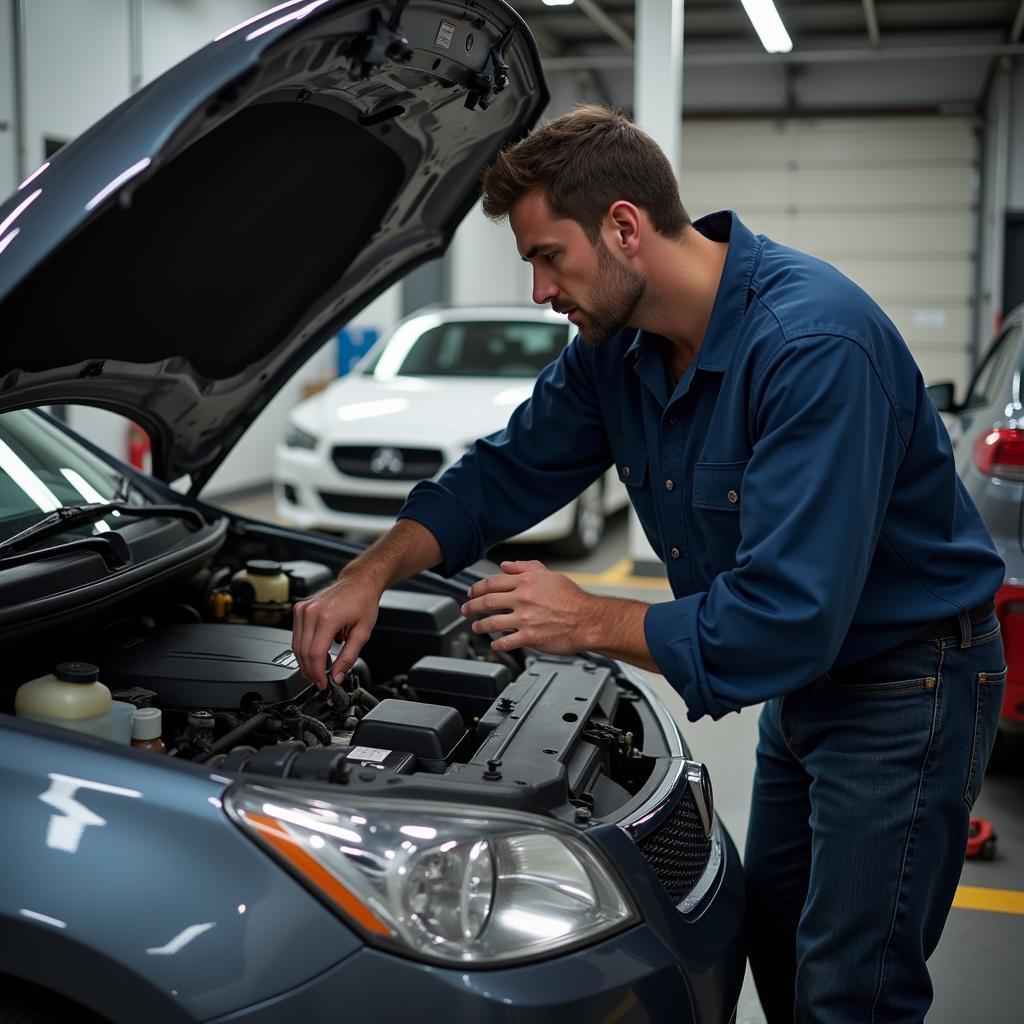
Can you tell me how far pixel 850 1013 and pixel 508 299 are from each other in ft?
41.0

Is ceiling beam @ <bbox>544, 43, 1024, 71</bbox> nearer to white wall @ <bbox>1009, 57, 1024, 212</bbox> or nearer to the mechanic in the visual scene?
white wall @ <bbox>1009, 57, 1024, 212</bbox>

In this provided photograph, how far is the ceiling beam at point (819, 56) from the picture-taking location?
11383 millimetres

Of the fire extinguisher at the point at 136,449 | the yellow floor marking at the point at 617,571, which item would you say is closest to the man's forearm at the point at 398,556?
the yellow floor marking at the point at 617,571

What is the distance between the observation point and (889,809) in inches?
66.8

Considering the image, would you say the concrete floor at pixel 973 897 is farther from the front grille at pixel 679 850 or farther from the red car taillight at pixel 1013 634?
the front grille at pixel 679 850

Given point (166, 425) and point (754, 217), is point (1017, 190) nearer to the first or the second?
point (754, 217)

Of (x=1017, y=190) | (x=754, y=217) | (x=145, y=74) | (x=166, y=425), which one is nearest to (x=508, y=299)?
(x=754, y=217)

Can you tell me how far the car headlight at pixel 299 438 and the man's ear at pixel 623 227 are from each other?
5.06 m

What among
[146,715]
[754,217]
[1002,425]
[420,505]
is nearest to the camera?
[146,715]

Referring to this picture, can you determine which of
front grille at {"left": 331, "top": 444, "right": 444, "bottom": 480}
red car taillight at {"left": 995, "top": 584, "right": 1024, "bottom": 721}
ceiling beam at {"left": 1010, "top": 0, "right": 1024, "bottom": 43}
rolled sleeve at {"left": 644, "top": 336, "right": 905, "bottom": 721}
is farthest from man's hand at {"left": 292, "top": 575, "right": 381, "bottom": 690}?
ceiling beam at {"left": 1010, "top": 0, "right": 1024, "bottom": 43}

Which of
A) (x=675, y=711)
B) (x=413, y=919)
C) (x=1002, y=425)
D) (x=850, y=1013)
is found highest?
(x=1002, y=425)

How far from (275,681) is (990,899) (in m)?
2.02

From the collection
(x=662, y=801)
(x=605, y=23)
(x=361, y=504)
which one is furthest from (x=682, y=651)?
(x=605, y=23)

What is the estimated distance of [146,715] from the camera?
171cm
